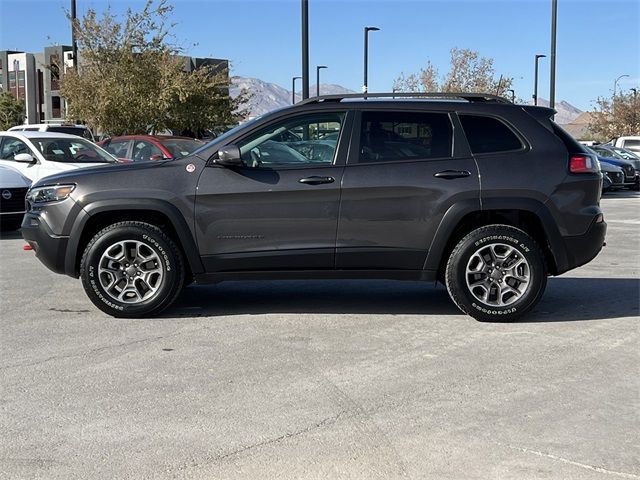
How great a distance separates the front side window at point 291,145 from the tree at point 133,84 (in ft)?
65.6

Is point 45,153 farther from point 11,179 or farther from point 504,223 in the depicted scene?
point 504,223

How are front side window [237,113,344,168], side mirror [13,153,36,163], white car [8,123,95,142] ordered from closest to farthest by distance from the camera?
1. front side window [237,113,344,168]
2. side mirror [13,153,36,163]
3. white car [8,123,95,142]

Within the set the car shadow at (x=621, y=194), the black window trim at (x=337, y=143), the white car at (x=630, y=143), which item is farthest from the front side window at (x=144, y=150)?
the white car at (x=630, y=143)

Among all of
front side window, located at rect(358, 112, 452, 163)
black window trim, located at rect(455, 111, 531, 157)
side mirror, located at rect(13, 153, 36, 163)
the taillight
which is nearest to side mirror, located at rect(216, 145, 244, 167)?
front side window, located at rect(358, 112, 452, 163)

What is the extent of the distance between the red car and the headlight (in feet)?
31.5

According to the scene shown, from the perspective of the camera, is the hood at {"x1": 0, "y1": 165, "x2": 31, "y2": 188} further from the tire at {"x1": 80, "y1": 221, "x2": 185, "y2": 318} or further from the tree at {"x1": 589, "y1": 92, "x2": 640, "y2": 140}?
the tree at {"x1": 589, "y1": 92, "x2": 640, "y2": 140}

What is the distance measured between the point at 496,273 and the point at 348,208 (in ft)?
4.38

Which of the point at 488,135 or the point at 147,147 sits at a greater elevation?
the point at 147,147

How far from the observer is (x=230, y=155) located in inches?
253

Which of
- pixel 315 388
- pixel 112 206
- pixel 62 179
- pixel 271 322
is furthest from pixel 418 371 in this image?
pixel 62 179

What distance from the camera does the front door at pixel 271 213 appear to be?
6.57 metres

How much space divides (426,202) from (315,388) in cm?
223

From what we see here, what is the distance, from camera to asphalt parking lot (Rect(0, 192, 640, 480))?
12.7 feet

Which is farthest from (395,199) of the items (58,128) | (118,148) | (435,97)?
(58,128)
